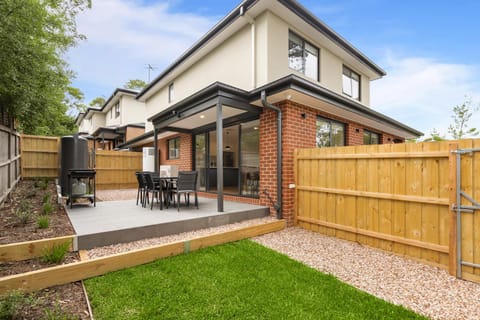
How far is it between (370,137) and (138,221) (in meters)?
9.68

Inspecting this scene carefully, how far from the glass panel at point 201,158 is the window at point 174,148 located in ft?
5.89

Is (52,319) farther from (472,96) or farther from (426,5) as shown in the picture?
(472,96)

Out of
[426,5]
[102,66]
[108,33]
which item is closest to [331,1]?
[426,5]

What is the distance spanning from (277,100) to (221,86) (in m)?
1.52

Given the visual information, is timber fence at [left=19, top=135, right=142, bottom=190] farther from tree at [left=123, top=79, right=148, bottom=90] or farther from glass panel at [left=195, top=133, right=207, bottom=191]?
tree at [left=123, top=79, right=148, bottom=90]

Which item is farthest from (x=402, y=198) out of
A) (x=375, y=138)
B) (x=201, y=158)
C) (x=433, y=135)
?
(x=433, y=135)

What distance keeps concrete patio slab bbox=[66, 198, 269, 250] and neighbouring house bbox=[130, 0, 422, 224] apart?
523 mm

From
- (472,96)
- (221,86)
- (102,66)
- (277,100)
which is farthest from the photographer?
(472,96)

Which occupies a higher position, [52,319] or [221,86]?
[221,86]

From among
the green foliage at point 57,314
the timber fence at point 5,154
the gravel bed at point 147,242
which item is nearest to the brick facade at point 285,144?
the gravel bed at point 147,242

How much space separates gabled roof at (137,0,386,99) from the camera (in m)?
6.26

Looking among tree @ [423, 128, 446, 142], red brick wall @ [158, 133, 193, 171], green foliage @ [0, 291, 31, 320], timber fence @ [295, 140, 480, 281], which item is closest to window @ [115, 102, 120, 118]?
red brick wall @ [158, 133, 193, 171]

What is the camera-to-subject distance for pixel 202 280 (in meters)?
3.10

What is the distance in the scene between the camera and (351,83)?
394 inches
